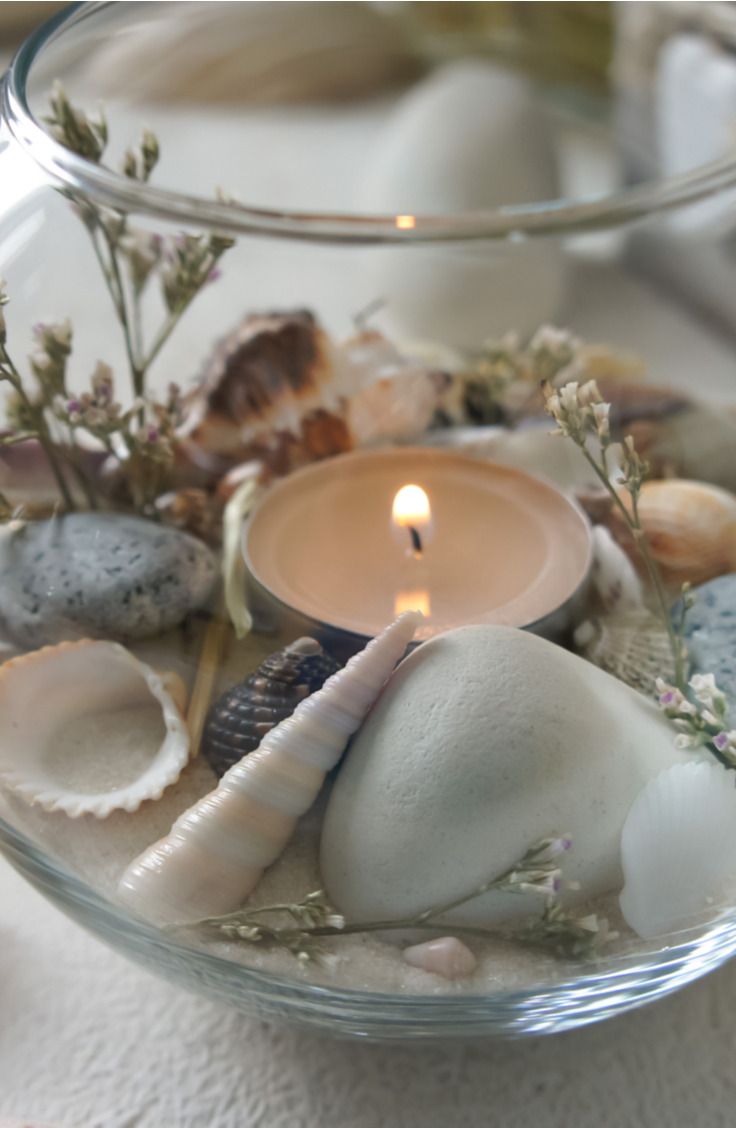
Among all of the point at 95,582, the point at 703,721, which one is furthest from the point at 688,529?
the point at 95,582

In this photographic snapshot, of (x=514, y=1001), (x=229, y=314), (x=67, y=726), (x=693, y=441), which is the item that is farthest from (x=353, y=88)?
(x=514, y=1001)

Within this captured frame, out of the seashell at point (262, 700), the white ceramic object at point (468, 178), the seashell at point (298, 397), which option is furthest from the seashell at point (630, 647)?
the white ceramic object at point (468, 178)

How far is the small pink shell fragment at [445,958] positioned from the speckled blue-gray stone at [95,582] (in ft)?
0.55

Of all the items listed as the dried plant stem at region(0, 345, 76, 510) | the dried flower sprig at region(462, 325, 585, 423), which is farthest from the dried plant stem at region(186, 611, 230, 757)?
the dried flower sprig at region(462, 325, 585, 423)

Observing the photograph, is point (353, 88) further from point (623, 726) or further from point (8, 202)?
point (623, 726)

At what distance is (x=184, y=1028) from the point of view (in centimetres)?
50

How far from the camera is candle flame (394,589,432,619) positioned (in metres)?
0.46

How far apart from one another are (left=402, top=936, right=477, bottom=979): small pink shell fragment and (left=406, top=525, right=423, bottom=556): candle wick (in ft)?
0.59

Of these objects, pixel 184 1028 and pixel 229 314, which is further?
pixel 229 314

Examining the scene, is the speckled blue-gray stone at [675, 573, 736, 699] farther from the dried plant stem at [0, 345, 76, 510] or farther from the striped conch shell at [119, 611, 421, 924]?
the dried plant stem at [0, 345, 76, 510]

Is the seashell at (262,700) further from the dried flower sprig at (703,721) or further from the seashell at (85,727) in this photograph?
the dried flower sprig at (703,721)

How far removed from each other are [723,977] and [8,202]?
0.46 meters

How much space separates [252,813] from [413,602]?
12 centimetres

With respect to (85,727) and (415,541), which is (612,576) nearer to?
(415,541)
